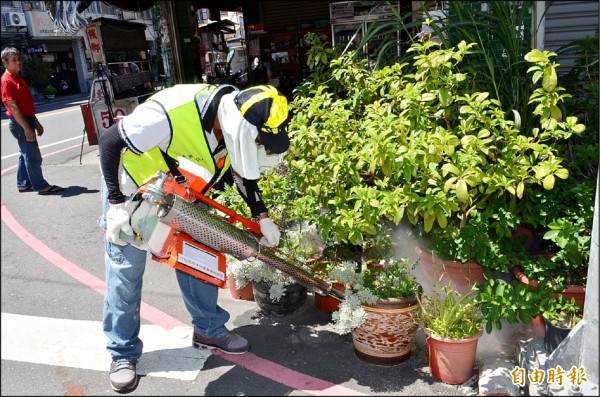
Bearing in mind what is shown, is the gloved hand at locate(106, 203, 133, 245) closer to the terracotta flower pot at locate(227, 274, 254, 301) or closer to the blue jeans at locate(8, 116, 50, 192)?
the terracotta flower pot at locate(227, 274, 254, 301)

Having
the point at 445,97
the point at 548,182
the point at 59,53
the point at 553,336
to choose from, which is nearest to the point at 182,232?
the point at 445,97

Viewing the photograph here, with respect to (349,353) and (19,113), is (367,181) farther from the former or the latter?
(19,113)

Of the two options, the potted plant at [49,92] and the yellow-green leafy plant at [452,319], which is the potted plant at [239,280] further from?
the potted plant at [49,92]

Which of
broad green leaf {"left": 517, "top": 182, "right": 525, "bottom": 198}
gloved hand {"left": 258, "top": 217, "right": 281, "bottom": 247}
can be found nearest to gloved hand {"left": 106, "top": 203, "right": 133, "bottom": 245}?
gloved hand {"left": 258, "top": 217, "right": 281, "bottom": 247}

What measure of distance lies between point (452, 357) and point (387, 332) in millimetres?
409

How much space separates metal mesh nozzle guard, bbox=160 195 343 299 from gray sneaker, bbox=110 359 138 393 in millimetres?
998

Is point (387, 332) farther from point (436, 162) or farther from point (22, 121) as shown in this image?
point (22, 121)

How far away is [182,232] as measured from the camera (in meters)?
2.82

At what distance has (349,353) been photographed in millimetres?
3391

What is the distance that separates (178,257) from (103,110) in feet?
24.3

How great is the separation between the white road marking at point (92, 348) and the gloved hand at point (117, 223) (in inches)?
37.2

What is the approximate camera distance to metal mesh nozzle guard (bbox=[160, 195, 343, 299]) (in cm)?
274

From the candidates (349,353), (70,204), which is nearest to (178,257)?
(349,353)

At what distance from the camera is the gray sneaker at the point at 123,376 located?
119 inches
